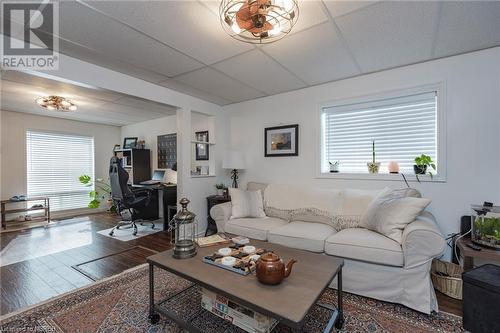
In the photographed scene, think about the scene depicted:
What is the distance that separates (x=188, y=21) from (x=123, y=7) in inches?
17.9

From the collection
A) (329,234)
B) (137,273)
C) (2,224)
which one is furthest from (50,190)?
(329,234)

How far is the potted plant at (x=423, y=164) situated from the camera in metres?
2.51

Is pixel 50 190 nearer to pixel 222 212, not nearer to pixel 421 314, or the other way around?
pixel 222 212

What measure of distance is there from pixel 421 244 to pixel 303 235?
945 millimetres

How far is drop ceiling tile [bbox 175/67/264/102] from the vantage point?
2.84 meters

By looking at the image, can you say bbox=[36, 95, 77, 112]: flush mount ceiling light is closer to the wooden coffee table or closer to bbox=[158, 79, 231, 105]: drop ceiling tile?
bbox=[158, 79, 231, 105]: drop ceiling tile

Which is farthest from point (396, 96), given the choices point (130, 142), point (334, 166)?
point (130, 142)

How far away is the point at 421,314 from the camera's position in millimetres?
1753

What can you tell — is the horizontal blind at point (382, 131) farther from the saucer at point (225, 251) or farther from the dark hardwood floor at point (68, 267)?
the saucer at point (225, 251)

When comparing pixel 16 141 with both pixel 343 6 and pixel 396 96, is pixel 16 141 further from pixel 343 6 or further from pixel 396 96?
pixel 396 96

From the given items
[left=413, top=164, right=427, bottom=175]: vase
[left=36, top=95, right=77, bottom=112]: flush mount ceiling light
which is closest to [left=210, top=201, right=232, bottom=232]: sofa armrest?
[left=413, top=164, right=427, bottom=175]: vase

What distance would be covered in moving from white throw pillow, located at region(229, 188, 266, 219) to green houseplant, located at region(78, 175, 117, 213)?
3714 millimetres

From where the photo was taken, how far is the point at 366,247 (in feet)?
6.39

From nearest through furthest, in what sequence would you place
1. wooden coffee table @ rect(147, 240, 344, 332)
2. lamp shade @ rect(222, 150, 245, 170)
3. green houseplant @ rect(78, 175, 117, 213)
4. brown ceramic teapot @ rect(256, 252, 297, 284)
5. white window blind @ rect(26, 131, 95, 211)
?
wooden coffee table @ rect(147, 240, 344, 332) → brown ceramic teapot @ rect(256, 252, 297, 284) → lamp shade @ rect(222, 150, 245, 170) → white window blind @ rect(26, 131, 95, 211) → green houseplant @ rect(78, 175, 117, 213)
